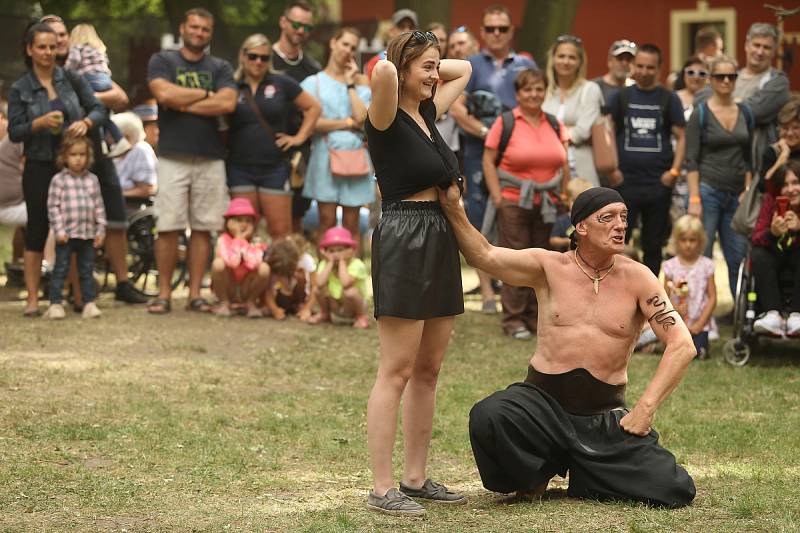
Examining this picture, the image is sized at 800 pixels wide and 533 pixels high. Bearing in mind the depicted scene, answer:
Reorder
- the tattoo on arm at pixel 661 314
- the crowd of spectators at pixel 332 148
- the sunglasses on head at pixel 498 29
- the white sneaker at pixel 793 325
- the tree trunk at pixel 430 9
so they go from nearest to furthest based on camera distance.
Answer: the tattoo on arm at pixel 661 314
the white sneaker at pixel 793 325
the crowd of spectators at pixel 332 148
the sunglasses on head at pixel 498 29
the tree trunk at pixel 430 9

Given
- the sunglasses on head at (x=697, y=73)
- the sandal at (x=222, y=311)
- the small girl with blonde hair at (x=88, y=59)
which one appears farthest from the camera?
the sunglasses on head at (x=697, y=73)

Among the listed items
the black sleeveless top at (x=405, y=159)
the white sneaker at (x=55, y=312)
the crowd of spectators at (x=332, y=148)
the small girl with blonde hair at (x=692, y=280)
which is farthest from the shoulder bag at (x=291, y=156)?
the black sleeveless top at (x=405, y=159)

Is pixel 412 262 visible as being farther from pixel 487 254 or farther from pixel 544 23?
pixel 544 23

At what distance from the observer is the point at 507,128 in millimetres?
10281

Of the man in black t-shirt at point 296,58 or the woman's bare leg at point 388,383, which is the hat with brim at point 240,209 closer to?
the man in black t-shirt at point 296,58

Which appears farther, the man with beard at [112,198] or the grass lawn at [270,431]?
the man with beard at [112,198]

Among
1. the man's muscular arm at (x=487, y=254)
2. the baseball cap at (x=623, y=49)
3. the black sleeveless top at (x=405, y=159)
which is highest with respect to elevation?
the baseball cap at (x=623, y=49)

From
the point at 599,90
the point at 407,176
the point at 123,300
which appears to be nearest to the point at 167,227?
the point at 123,300

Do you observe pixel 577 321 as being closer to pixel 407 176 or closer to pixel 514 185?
pixel 407 176

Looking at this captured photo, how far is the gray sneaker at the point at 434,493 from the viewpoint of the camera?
5.88m

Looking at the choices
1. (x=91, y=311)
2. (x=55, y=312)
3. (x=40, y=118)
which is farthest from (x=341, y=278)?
(x=40, y=118)

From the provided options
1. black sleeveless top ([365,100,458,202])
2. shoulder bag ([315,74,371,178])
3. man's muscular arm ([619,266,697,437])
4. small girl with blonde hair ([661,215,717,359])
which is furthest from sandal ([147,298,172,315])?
man's muscular arm ([619,266,697,437])

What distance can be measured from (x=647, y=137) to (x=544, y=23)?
6.82 m

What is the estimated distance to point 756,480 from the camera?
6277mm
